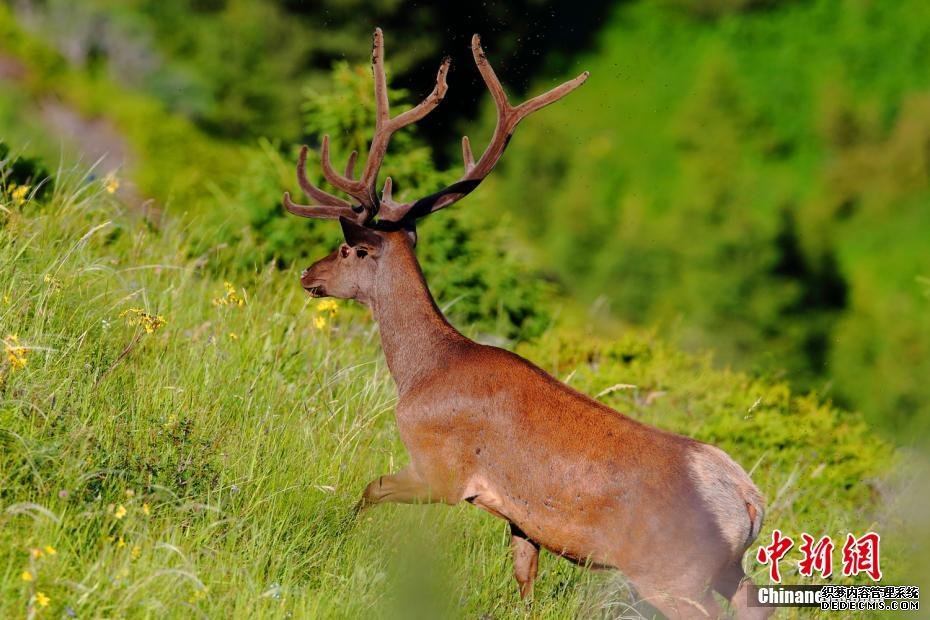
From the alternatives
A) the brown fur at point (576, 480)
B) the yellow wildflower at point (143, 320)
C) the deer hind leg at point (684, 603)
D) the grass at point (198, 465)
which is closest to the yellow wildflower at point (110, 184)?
the grass at point (198, 465)

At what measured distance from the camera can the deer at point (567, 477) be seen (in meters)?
5.52

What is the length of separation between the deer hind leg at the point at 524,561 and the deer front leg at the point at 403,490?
0.39 meters

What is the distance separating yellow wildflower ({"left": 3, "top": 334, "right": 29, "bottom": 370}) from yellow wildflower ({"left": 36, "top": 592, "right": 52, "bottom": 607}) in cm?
108

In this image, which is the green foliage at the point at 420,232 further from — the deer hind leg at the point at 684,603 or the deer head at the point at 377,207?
the deer hind leg at the point at 684,603

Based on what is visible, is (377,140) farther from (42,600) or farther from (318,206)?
(42,600)

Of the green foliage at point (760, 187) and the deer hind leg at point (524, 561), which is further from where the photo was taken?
the green foliage at point (760, 187)

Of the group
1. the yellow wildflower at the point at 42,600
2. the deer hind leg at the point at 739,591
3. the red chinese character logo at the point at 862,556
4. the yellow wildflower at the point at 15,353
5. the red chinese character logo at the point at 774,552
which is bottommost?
the red chinese character logo at the point at 862,556

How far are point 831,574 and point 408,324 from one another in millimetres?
2411

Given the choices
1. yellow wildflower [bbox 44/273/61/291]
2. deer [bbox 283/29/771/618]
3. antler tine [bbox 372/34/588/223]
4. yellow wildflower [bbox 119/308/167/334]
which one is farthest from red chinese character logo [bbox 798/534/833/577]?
yellow wildflower [bbox 44/273/61/291]

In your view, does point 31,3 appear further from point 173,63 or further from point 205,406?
point 205,406

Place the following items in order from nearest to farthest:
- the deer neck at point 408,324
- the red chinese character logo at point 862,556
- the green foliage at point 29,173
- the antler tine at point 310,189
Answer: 1. the deer neck at point 408,324
2. the antler tine at point 310,189
3. the red chinese character logo at point 862,556
4. the green foliage at point 29,173

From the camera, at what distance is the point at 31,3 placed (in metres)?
19.7

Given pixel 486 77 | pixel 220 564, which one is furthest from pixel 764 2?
pixel 220 564

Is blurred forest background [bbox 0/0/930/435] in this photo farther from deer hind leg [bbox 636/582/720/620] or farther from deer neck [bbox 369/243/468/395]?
deer hind leg [bbox 636/582/720/620]
